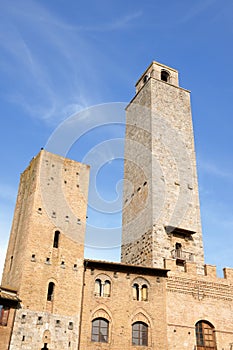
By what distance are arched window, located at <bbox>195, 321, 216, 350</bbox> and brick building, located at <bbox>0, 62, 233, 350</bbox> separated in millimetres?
57

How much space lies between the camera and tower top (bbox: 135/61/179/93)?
36.2 metres

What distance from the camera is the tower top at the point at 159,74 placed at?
36.2m

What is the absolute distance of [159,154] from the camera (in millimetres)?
31125

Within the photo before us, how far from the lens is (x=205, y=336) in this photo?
24.0 m

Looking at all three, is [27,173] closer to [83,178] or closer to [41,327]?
[83,178]

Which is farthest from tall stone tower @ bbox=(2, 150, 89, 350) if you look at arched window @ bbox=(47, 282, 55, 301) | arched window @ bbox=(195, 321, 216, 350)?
arched window @ bbox=(195, 321, 216, 350)

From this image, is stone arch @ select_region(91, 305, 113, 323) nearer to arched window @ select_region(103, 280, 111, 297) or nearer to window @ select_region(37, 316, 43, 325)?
arched window @ select_region(103, 280, 111, 297)

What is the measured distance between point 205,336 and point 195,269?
4237 millimetres

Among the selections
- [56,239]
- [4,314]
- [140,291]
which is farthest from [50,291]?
[140,291]

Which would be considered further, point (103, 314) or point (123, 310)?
point (123, 310)

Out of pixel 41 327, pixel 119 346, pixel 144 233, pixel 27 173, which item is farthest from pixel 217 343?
pixel 27 173

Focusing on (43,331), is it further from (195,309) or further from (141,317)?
(195,309)

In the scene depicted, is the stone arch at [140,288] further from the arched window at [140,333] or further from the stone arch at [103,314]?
the stone arch at [103,314]

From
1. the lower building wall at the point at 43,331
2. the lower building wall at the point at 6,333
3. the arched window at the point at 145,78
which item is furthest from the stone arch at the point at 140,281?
the arched window at the point at 145,78
